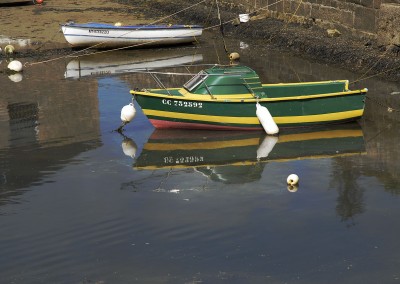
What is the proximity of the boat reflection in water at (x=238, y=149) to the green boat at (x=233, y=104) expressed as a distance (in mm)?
222

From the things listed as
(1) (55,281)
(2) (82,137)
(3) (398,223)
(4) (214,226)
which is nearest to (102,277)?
(1) (55,281)

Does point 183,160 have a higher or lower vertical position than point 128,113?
lower

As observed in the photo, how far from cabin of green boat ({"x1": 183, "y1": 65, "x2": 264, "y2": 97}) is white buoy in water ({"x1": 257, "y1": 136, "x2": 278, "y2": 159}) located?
0.94m

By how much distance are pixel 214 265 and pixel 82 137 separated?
712cm

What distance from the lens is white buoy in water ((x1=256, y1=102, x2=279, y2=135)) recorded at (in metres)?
17.9

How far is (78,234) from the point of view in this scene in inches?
524

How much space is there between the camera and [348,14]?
25938mm

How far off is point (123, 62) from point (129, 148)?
9.56 metres

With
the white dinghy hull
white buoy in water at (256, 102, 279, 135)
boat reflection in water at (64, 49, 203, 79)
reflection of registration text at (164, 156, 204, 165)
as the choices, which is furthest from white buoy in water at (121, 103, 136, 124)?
the white dinghy hull

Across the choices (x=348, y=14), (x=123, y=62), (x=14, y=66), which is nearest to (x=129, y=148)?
(x=14, y=66)

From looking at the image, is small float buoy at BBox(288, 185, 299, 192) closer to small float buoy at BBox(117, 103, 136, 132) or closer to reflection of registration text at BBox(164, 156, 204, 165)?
reflection of registration text at BBox(164, 156, 204, 165)

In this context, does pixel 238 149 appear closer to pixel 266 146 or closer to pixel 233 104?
pixel 266 146

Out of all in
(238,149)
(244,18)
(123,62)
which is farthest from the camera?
(244,18)

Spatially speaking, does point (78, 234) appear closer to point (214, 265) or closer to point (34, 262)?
point (34, 262)
